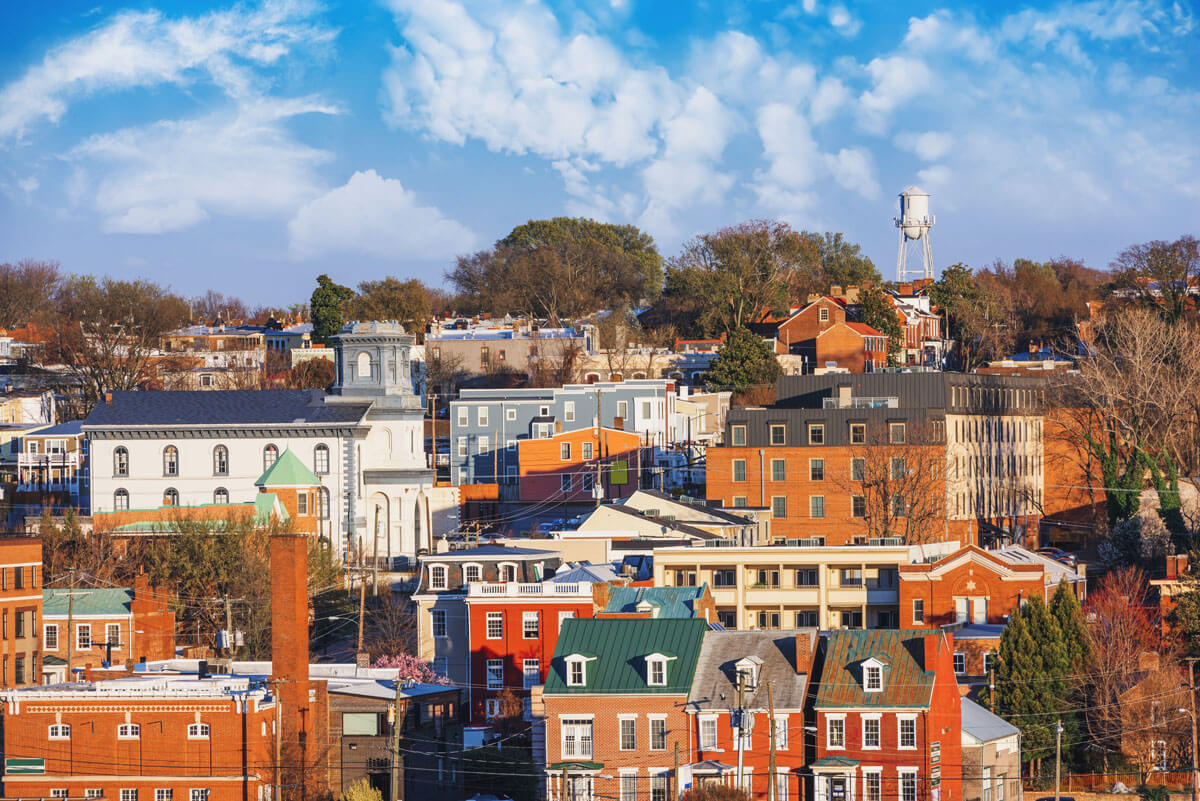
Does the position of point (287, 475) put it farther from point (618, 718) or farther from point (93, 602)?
point (618, 718)

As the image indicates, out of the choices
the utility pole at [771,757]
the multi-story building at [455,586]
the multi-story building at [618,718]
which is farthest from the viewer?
the multi-story building at [455,586]

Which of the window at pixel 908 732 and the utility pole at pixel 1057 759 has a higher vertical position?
the window at pixel 908 732

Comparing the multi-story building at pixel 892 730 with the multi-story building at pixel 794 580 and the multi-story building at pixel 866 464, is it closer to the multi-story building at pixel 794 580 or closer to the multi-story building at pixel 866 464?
the multi-story building at pixel 794 580

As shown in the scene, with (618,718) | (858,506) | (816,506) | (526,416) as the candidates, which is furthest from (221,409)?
(618,718)

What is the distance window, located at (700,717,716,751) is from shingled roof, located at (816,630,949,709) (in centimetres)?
308

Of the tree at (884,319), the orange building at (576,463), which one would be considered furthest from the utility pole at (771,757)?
the tree at (884,319)

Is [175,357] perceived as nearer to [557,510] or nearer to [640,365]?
[640,365]

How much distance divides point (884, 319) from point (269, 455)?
44099 mm

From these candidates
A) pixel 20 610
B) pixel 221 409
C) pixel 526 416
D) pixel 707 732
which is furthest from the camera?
pixel 526 416

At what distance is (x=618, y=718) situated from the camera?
59.2 metres

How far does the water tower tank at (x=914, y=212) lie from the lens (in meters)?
153

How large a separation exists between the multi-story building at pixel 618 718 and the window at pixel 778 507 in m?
37.8

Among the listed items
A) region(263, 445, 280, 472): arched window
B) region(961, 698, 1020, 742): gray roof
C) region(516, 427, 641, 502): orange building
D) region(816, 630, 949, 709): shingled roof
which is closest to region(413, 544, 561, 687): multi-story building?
region(816, 630, 949, 709): shingled roof

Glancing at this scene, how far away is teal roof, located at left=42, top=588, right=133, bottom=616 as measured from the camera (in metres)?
77.9
